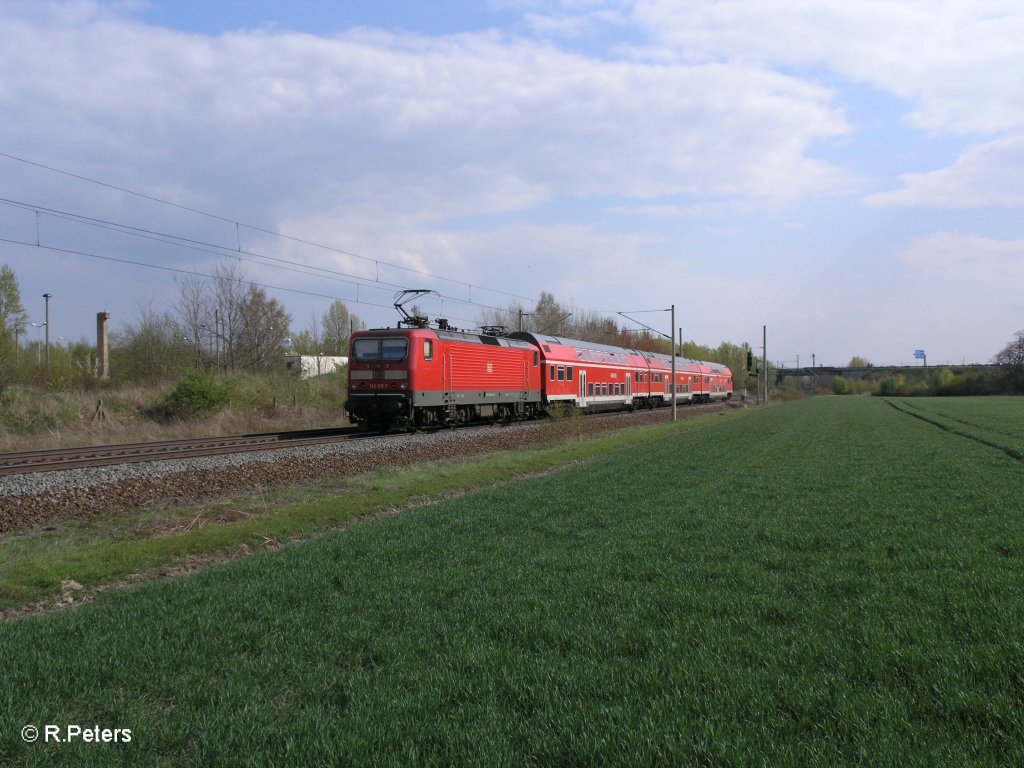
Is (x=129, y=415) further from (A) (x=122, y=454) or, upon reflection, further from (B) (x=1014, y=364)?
(B) (x=1014, y=364)

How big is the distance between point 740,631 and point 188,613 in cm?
469

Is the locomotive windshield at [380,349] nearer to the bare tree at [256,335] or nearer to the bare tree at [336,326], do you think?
the bare tree at [256,335]

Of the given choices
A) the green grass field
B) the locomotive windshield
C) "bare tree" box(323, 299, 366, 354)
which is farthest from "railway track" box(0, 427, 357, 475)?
"bare tree" box(323, 299, 366, 354)

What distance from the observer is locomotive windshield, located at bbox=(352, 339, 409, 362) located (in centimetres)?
2341

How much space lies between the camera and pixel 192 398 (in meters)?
27.8

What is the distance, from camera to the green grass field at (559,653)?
3711 millimetres

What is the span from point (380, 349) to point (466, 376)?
408 centimetres

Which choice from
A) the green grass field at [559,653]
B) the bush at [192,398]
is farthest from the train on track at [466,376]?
the green grass field at [559,653]

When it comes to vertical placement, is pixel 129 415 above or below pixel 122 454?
above

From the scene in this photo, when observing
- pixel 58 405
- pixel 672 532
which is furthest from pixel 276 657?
pixel 58 405

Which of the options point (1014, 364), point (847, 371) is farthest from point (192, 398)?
point (847, 371)

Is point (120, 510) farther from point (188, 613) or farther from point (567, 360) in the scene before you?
point (567, 360)

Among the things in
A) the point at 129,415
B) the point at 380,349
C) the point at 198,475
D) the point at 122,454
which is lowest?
the point at 198,475

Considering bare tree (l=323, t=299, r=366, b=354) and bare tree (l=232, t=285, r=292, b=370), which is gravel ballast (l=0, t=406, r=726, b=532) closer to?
bare tree (l=232, t=285, r=292, b=370)
